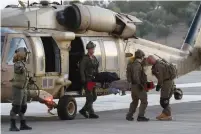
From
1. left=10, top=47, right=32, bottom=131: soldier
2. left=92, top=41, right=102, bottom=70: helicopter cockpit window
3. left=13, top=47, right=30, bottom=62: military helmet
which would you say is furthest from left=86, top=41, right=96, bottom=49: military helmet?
left=10, top=47, right=32, bottom=131: soldier

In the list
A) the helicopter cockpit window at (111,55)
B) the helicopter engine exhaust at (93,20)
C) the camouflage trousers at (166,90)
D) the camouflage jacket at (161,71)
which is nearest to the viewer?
the camouflage jacket at (161,71)

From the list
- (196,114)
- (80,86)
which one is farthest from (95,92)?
(196,114)

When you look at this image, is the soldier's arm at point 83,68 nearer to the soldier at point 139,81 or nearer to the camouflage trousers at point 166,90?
the soldier at point 139,81

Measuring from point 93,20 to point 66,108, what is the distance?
225 centimetres

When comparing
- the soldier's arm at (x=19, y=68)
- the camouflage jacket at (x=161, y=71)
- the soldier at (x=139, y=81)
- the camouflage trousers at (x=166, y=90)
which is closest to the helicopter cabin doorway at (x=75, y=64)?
the soldier at (x=139, y=81)

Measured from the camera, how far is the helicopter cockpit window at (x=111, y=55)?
14.7 m

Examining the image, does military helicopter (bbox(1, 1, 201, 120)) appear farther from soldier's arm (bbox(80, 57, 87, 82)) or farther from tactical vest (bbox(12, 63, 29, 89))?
tactical vest (bbox(12, 63, 29, 89))

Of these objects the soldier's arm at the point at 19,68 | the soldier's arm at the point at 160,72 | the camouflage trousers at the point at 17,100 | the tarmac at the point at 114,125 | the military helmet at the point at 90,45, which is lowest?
the tarmac at the point at 114,125

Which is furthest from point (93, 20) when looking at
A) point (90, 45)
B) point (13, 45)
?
point (13, 45)

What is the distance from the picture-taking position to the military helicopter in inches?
496

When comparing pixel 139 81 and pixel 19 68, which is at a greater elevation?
pixel 19 68

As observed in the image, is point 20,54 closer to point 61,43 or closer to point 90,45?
point 61,43

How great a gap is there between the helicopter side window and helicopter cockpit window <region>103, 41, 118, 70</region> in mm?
2676

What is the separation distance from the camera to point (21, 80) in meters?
11.3
